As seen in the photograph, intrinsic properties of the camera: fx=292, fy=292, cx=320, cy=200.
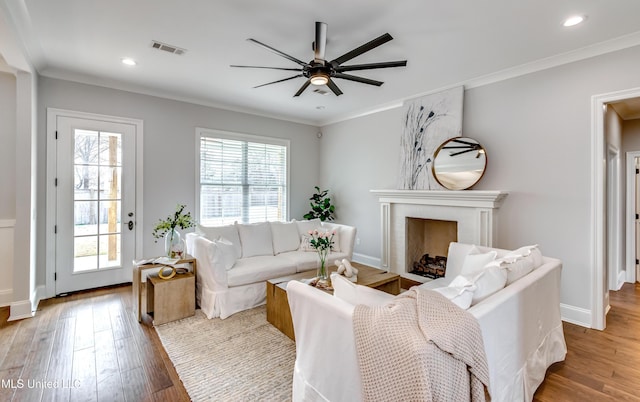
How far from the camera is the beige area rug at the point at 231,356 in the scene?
77.9 inches

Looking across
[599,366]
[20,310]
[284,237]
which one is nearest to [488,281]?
[599,366]

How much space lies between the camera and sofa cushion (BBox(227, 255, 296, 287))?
3232mm

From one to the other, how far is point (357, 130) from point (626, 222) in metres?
4.36

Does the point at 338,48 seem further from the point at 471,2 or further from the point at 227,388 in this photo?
the point at 227,388

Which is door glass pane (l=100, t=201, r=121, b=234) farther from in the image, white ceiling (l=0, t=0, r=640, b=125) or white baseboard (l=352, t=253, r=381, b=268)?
white baseboard (l=352, t=253, r=381, b=268)

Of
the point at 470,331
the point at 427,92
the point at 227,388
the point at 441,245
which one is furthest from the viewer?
the point at 441,245

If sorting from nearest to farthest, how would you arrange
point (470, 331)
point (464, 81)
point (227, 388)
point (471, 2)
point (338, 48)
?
point (470, 331) → point (227, 388) → point (471, 2) → point (338, 48) → point (464, 81)

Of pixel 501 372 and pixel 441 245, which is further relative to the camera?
pixel 441 245

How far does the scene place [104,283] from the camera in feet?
13.1

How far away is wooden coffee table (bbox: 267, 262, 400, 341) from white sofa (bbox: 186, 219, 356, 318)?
44 cm

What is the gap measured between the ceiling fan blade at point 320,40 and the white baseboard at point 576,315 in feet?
11.7

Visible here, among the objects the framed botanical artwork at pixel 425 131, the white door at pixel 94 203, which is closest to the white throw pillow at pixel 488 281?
the framed botanical artwork at pixel 425 131

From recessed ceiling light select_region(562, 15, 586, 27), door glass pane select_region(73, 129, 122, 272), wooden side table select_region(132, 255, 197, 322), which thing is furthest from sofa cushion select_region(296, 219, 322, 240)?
recessed ceiling light select_region(562, 15, 586, 27)

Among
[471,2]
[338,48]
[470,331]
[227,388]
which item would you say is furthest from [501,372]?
[338,48]
